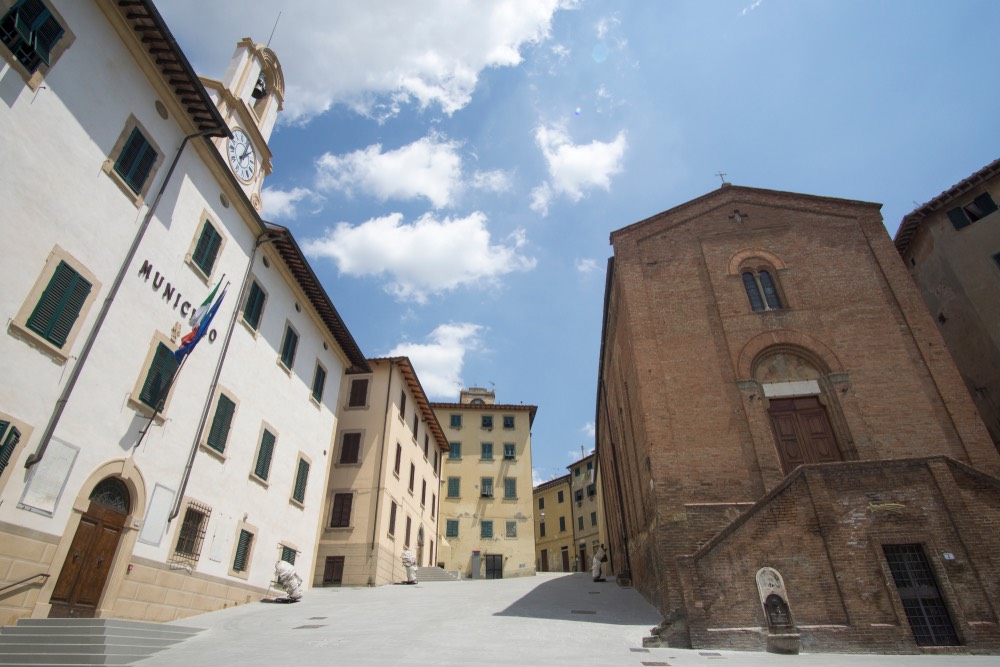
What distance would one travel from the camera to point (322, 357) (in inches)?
798

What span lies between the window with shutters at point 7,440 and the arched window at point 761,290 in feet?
57.8

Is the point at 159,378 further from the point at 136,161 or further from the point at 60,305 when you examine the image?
the point at 136,161

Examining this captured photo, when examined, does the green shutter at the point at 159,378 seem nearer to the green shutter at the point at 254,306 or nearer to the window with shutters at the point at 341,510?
the green shutter at the point at 254,306

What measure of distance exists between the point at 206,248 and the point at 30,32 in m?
5.34

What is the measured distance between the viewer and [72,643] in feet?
26.5

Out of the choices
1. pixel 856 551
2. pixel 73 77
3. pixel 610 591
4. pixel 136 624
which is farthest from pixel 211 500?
pixel 856 551

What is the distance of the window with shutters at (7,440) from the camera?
8.15 meters

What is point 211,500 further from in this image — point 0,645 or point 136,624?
point 0,645

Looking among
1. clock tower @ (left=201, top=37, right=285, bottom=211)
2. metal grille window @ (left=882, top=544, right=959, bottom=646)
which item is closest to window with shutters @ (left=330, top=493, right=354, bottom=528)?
clock tower @ (left=201, top=37, right=285, bottom=211)

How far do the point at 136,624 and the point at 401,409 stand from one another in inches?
661

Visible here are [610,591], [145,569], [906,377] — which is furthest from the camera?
[610,591]

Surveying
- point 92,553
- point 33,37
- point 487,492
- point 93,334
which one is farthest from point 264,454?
point 487,492

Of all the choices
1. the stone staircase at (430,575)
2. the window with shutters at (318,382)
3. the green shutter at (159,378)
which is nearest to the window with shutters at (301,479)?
the window with shutters at (318,382)

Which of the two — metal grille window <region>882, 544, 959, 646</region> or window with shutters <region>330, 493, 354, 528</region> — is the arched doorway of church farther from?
metal grille window <region>882, 544, 959, 646</region>
